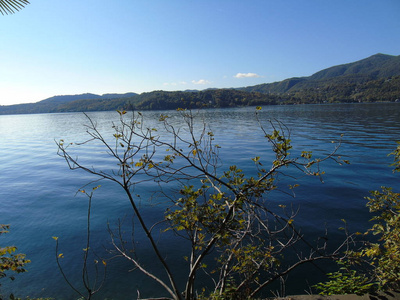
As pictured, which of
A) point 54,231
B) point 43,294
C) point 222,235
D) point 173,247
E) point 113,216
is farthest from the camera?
point 113,216

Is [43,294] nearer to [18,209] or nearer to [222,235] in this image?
[222,235]

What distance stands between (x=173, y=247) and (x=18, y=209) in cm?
981

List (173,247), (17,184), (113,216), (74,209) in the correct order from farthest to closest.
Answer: (17,184), (74,209), (113,216), (173,247)

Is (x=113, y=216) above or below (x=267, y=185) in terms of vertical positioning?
→ below

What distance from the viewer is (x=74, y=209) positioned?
12211mm

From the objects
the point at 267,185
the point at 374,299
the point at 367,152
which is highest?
the point at 267,185

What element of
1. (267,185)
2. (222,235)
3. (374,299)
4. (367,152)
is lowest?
(367,152)

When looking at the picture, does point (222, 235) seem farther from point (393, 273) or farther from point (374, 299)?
point (393, 273)

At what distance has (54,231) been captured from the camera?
10086 mm

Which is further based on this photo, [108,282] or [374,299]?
[108,282]

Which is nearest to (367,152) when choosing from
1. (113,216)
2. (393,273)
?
(393,273)

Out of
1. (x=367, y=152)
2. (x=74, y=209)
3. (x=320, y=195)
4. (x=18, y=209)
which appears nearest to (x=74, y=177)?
(x=18, y=209)

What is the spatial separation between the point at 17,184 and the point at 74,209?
27.3 ft

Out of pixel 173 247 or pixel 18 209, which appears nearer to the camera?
pixel 173 247
